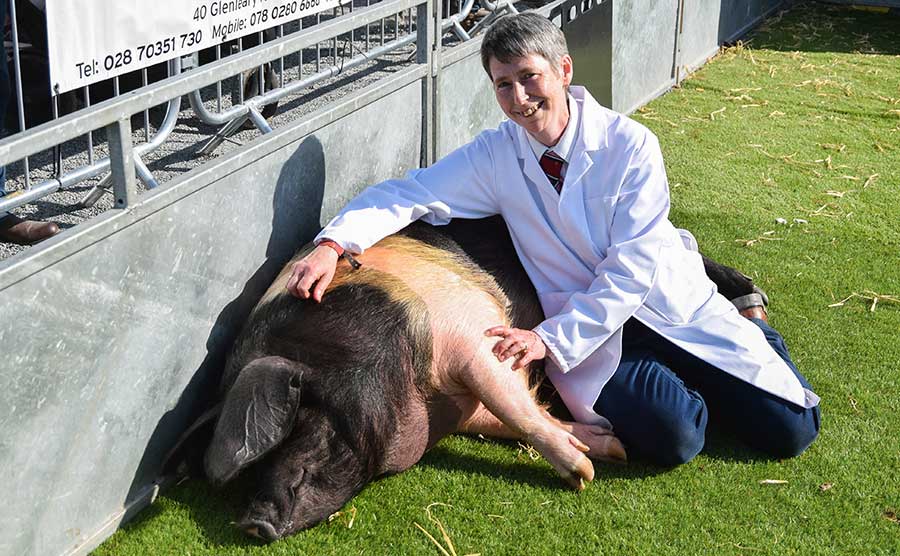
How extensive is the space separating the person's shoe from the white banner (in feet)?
2.26

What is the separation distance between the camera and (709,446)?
3.58 metres

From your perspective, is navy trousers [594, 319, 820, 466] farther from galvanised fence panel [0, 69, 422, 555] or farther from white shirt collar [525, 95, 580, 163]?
galvanised fence panel [0, 69, 422, 555]

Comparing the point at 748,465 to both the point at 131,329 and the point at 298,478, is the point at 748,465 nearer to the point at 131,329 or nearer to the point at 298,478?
the point at 298,478

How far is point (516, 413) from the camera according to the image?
10.9 ft

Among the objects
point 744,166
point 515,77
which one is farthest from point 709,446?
point 744,166

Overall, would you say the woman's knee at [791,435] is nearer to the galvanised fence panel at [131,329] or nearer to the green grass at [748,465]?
the green grass at [748,465]

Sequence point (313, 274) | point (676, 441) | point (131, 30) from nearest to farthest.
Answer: point (313, 274)
point (676, 441)
point (131, 30)

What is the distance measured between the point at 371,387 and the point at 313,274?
15.0 inches

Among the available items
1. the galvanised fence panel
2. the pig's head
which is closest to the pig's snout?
the pig's head

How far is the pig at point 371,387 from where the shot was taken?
3008mm

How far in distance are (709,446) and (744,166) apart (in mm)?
2813

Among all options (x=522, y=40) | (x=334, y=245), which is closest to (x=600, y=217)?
(x=522, y=40)

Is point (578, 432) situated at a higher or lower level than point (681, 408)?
lower

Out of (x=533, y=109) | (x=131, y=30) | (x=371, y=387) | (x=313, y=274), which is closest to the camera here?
(x=371, y=387)
